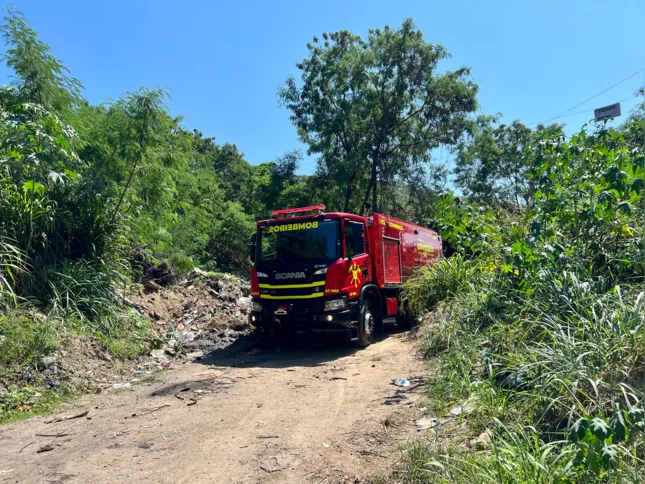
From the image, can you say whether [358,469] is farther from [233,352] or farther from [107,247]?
[107,247]

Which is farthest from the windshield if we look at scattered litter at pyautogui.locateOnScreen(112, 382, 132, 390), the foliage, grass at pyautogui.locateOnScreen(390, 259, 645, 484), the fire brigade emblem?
scattered litter at pyautogui.locateOnScreen(112, 382, 132, 390)

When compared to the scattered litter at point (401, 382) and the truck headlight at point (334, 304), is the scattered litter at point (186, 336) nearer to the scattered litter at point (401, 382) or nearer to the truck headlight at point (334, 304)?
the truck headlight at point (334, 304)

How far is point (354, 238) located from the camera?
963 centimetres

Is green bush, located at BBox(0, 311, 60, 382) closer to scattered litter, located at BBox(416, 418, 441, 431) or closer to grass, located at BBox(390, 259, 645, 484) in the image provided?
scattered litter, located at BBox(416, 418, 441, 431)

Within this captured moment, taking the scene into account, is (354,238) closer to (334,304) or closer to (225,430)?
(334,304)

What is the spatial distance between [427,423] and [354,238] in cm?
513

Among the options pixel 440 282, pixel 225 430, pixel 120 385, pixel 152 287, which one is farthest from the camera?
pixel 152 287

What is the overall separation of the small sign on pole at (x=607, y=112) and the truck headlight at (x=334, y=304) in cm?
512

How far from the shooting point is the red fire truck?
905 centimetres

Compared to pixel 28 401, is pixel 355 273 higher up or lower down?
higher up

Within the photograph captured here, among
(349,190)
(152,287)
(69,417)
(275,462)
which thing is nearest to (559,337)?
(275,462)

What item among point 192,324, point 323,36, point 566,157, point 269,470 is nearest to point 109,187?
point 192,324

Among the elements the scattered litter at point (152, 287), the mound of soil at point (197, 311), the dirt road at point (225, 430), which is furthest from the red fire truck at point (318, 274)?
the scattered litter at point (152, 287)

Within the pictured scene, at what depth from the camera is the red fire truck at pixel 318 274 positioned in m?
9.05
